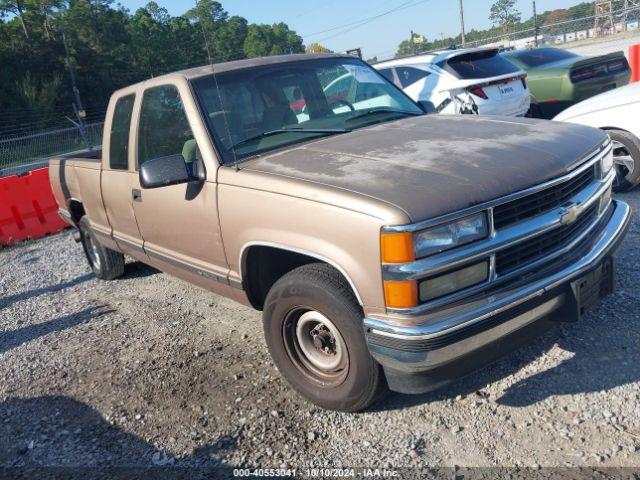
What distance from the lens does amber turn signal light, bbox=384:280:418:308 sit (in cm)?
254

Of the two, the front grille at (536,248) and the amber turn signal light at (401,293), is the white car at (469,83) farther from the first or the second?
the amber turn signal light at (401,293)

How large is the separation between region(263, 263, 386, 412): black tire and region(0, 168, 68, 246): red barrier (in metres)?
6.74

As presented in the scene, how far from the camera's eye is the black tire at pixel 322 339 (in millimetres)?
2871

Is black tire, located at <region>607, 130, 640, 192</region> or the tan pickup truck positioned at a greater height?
the tan pickup truck

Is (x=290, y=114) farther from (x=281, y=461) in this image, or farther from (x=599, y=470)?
(x=599, y=470)

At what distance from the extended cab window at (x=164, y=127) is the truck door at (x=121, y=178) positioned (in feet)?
0.68

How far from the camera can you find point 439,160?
2975mm

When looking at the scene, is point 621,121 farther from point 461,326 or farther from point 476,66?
point 461,326

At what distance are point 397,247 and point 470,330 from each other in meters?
0.53

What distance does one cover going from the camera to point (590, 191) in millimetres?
3189

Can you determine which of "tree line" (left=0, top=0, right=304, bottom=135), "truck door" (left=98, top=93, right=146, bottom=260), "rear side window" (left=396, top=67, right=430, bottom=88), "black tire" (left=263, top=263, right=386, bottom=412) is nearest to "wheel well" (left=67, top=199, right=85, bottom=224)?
"truck door" (left=98, top=93, right=146, bottom=260)

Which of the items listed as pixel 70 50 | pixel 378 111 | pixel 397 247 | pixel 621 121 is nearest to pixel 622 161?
pixel 621 121

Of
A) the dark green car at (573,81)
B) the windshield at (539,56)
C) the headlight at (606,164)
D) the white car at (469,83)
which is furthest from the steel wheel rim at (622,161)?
the windshield at (539,56)

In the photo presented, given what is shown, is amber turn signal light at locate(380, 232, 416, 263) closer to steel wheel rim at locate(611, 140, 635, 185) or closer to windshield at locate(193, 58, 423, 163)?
windshield at locate(193, 58, 423, 163)
